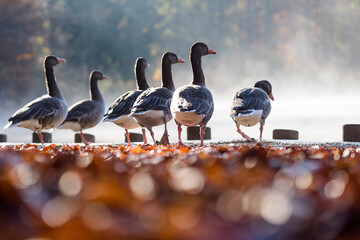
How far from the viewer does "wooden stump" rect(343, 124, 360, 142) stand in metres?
13.7

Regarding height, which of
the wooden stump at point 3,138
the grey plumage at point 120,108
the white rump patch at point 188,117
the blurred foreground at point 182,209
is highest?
the grey plumage at point 120,108

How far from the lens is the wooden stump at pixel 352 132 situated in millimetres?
13734

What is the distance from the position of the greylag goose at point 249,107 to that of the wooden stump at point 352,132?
4.28m

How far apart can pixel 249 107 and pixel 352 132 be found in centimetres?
542

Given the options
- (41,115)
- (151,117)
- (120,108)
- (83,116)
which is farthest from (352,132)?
(41,115)

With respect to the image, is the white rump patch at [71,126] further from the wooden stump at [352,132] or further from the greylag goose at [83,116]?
the wooden stump at [352,132]

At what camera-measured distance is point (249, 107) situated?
9867 mm

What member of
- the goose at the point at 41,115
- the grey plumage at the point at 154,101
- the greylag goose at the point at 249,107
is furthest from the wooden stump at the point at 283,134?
the goose at the point at 41,115

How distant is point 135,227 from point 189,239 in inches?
6.1

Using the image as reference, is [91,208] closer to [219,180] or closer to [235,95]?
[219,180]

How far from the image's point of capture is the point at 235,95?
34.4 feet

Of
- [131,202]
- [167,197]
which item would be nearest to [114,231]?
[131,202]

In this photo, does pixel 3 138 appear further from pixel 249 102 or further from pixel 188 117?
pixel 188 117

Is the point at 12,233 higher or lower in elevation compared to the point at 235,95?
lower
